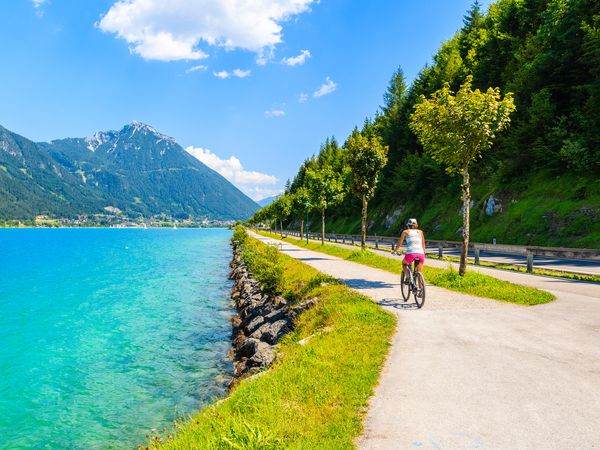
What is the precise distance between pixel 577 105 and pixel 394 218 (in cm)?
3422

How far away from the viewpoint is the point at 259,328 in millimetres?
16672

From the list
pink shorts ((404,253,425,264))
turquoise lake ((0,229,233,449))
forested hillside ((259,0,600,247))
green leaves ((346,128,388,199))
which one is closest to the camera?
turquoise lake ((0,229,233,449))

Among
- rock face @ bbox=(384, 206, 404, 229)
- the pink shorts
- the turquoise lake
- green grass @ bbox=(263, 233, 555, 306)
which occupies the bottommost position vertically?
the turquoise lake

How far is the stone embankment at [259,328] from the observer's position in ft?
40.8

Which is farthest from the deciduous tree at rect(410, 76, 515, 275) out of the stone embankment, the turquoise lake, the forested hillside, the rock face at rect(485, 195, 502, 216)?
the rock face at rect(485, 195, 502, 216)

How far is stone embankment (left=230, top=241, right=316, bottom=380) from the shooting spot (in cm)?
1242

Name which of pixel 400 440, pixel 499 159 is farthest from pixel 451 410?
pixel 499 159

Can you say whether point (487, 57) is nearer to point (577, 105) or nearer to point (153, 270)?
point (577, 105)

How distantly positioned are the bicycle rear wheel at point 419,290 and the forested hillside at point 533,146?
70.4 feet

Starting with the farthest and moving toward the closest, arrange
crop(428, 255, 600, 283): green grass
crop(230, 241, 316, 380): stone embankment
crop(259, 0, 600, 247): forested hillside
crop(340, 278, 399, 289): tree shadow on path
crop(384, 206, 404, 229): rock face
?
1. crop(384, 206, 404, 229): rock face
2. crop(259, 0, 600, 247): forested hillside
3. crop(428, 255, 600, 283): green grass
4. crop(340, 278, 399, 289): tree shadow on path
5. crop(230, 241, 316, 380): stone embankment

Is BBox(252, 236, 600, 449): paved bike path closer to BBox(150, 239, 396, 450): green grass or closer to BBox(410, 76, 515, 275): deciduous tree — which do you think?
BBox(150, 239, 396, 450): green grass

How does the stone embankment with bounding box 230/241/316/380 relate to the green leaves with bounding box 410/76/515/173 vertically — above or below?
below

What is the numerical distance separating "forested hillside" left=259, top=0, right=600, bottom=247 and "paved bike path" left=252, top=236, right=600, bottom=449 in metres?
23.8

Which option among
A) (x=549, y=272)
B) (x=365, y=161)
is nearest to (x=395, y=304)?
(x=549, y=272)
